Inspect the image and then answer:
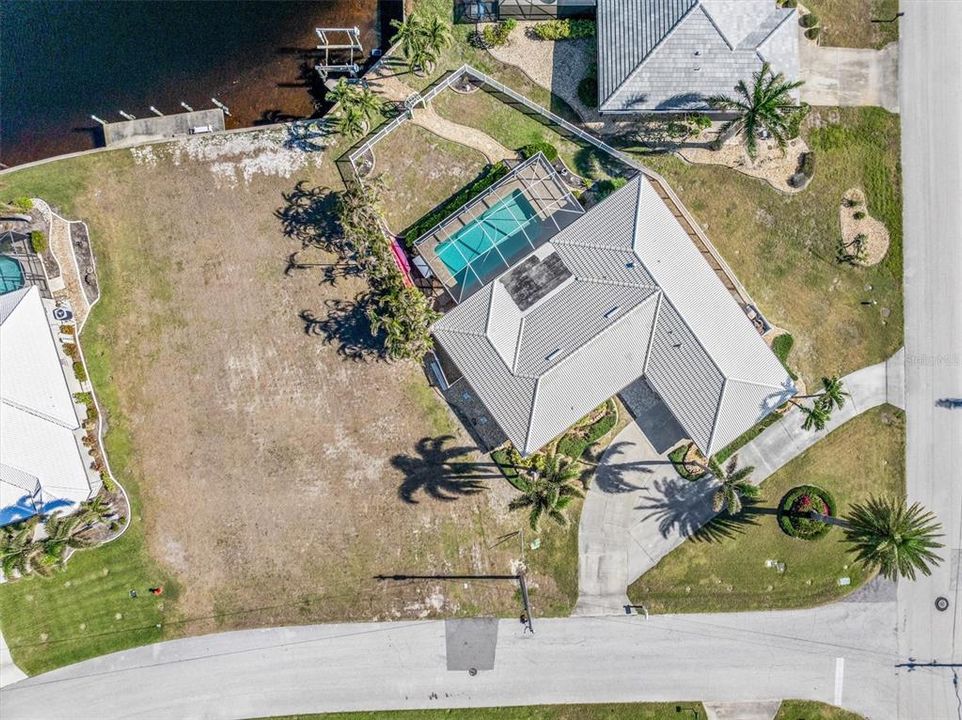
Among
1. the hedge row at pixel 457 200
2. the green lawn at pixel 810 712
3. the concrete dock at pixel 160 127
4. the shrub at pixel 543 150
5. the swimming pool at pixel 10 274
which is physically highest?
the concrete dock at pixel 160 127

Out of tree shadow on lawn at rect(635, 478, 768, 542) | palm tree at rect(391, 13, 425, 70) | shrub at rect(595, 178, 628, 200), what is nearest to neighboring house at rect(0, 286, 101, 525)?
palm tree at rect(391, 13, 425, 70)

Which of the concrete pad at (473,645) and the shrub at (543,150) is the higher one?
the shrub at (543,150)

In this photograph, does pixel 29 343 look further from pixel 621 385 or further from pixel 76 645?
pixel 621 385

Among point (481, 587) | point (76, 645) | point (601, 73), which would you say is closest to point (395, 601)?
point (481, 587)

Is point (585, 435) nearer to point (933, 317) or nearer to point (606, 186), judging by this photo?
point (606, 186)

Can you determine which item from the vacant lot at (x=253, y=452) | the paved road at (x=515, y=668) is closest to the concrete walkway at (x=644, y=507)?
the vacant lot at (x=253, y=452)

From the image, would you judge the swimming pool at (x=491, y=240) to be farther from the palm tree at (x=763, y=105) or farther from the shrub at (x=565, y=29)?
the palm tree at (x=763, y=105)

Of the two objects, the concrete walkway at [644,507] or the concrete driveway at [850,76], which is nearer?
the concrete walkway at [644,507]

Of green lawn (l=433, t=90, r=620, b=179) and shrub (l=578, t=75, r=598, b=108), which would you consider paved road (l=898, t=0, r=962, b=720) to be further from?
shrub (l=578, t=75, r=598, b=108)
